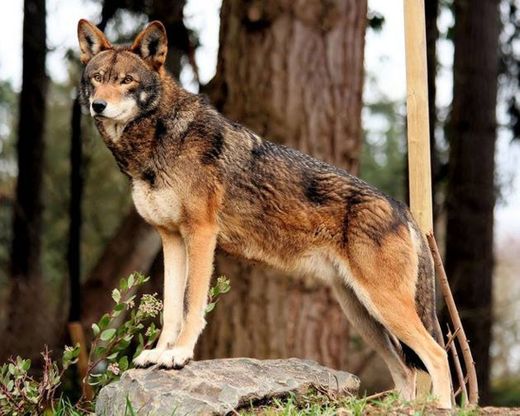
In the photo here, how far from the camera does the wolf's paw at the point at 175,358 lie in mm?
6422

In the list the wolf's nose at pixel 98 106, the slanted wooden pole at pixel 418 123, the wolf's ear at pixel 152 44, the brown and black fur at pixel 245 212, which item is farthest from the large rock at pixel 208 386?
the wolf's ear at pixel 152 44

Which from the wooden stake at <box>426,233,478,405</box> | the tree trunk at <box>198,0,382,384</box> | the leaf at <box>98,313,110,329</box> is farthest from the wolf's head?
the tree trunk at <box>198,0,382,384</box>

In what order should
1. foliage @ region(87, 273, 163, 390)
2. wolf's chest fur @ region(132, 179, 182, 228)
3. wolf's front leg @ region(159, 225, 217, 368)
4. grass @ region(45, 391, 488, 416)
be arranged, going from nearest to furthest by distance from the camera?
grass @ region(45, 391, 488, 416)
wolf's front leg @ region(159, 225, 217, 368)
wolf's chest fur @ region(132, 179, 182, 228)
foliage @ region(87, 273, 163, 390)

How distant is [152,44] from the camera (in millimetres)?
7082

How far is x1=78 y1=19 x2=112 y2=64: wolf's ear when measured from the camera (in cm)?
711

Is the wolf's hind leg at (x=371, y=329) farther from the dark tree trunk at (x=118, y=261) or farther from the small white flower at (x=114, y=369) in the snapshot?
the dark tree trunk at (x=118, y=261)

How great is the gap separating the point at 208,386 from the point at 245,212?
1.40 metres

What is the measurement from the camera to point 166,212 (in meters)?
6.86

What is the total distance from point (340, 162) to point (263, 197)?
357 cm

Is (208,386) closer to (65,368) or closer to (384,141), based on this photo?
(65,368)

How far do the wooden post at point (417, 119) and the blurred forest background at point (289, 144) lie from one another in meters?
3.31

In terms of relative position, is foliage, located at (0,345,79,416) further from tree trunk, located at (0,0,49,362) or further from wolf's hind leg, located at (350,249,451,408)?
tree trunk, located at (0,0,49,362)

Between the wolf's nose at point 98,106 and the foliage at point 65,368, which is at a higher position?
the wolf's nose at point 98,106

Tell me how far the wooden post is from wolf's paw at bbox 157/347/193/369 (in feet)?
6.69
